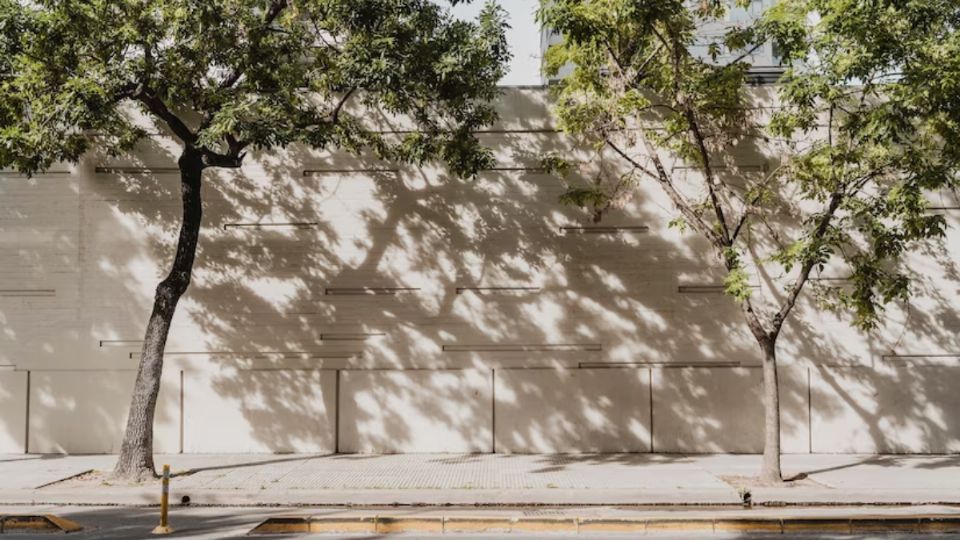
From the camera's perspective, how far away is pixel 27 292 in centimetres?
1464

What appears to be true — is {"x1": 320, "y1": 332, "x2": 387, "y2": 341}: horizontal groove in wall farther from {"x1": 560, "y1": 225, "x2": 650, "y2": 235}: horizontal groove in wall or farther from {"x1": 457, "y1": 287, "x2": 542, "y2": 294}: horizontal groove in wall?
{"x1": 560, "y1": 225, "x2": 650, "y2": 235}: horizontal groove in wall

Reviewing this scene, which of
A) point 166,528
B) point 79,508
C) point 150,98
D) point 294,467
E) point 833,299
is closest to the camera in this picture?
point 166,528

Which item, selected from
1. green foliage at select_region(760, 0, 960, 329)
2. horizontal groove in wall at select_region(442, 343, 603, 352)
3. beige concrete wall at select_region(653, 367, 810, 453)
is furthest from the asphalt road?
beige concrete wall at select_region(653, 367, 810, 453)

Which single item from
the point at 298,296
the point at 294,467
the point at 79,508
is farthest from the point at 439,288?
the point at 79,508

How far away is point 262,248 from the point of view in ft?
47.8

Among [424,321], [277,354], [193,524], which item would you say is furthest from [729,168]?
[193,524]

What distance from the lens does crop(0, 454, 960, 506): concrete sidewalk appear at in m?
10.5

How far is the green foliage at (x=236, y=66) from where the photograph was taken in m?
10.6

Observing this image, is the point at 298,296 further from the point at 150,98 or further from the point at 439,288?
the point at 150,98

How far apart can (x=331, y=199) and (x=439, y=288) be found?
7.91ft

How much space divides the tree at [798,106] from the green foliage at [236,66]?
157cm

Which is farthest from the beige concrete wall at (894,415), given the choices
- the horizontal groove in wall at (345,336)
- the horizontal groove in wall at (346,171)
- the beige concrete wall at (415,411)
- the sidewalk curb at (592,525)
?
the horizontal groove in wall at (346,171)

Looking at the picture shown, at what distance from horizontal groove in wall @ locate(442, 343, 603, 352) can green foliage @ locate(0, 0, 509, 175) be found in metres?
3.36

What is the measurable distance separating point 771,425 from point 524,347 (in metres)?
4.43
